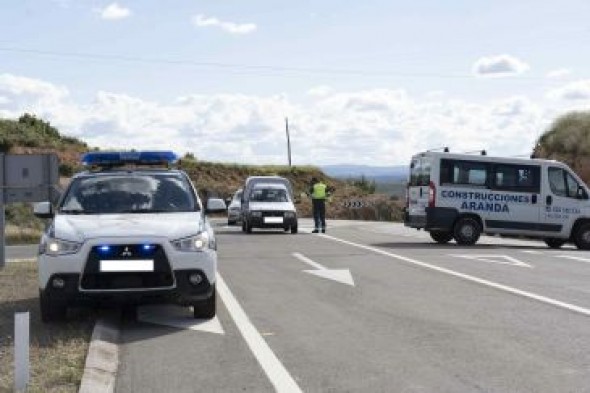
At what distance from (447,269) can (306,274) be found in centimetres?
257

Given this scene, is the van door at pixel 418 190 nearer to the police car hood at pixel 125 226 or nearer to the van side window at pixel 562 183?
the van side window at pixel 562 183

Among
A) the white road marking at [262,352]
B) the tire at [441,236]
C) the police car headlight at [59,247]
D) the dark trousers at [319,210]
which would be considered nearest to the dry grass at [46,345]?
the police car headlight at [59,247]

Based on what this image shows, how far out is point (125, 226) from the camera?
898 centimetres

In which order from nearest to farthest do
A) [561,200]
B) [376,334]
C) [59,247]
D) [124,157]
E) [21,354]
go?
[21,354], [376,334], [59,247], [124,157], [561,200]

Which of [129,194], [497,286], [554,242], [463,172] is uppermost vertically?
[463,172]

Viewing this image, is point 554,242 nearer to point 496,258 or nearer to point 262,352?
point 496,258

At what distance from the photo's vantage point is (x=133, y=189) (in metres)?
10.2

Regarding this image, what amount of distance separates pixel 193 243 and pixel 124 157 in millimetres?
2730

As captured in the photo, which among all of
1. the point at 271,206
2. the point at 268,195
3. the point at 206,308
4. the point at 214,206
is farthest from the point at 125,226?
the point at 268,195

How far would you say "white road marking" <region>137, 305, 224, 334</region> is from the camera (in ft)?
29.9

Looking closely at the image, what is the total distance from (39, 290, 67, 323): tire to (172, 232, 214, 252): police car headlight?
129cm

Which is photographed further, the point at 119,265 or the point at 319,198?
the point at 319,198

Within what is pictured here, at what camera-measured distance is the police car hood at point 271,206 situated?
27.2m

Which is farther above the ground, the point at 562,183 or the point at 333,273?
the point at 562,183
